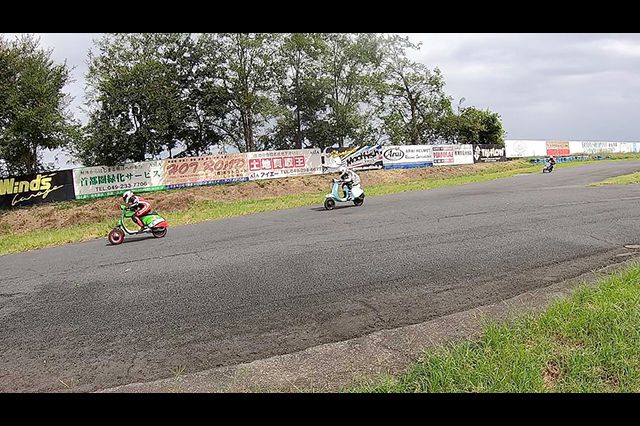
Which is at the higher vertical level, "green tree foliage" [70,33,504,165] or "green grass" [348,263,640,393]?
"green tree foliage" [70,33,504,165]

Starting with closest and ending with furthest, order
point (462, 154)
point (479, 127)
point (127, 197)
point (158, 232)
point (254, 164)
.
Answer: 1. point (127, 197)
2. point (158, 232)
3. point (254, 164)
4. point (462, 154)
5. point (479, 127)

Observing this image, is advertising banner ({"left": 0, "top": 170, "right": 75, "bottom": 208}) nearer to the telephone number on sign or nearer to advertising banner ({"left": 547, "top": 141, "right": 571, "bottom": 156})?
the telephone number on sign

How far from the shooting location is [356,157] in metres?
31.0

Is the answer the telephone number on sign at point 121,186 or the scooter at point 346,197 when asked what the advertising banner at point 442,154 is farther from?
the telephone number on sign at point 121,186

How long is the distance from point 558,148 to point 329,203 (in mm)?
42999

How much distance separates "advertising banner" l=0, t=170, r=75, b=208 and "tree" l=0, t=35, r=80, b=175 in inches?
141

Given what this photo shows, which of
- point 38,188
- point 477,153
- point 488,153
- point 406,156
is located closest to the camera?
point 38,188

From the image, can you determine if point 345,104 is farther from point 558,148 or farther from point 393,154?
point 558,148

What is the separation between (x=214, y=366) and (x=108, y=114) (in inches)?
1041

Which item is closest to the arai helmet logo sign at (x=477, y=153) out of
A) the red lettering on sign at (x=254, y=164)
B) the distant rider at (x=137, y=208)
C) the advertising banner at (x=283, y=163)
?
the advertising banner at (x=283, y=163)

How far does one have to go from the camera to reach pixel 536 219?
10.7 metres

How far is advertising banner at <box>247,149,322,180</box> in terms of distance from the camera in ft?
91.0

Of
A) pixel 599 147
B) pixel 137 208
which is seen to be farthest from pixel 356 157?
pixel 599 147

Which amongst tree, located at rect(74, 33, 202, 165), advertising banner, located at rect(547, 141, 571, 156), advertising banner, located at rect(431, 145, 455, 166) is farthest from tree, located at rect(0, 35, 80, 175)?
advertising banner, located at rect(547, 141, 571, 156)
